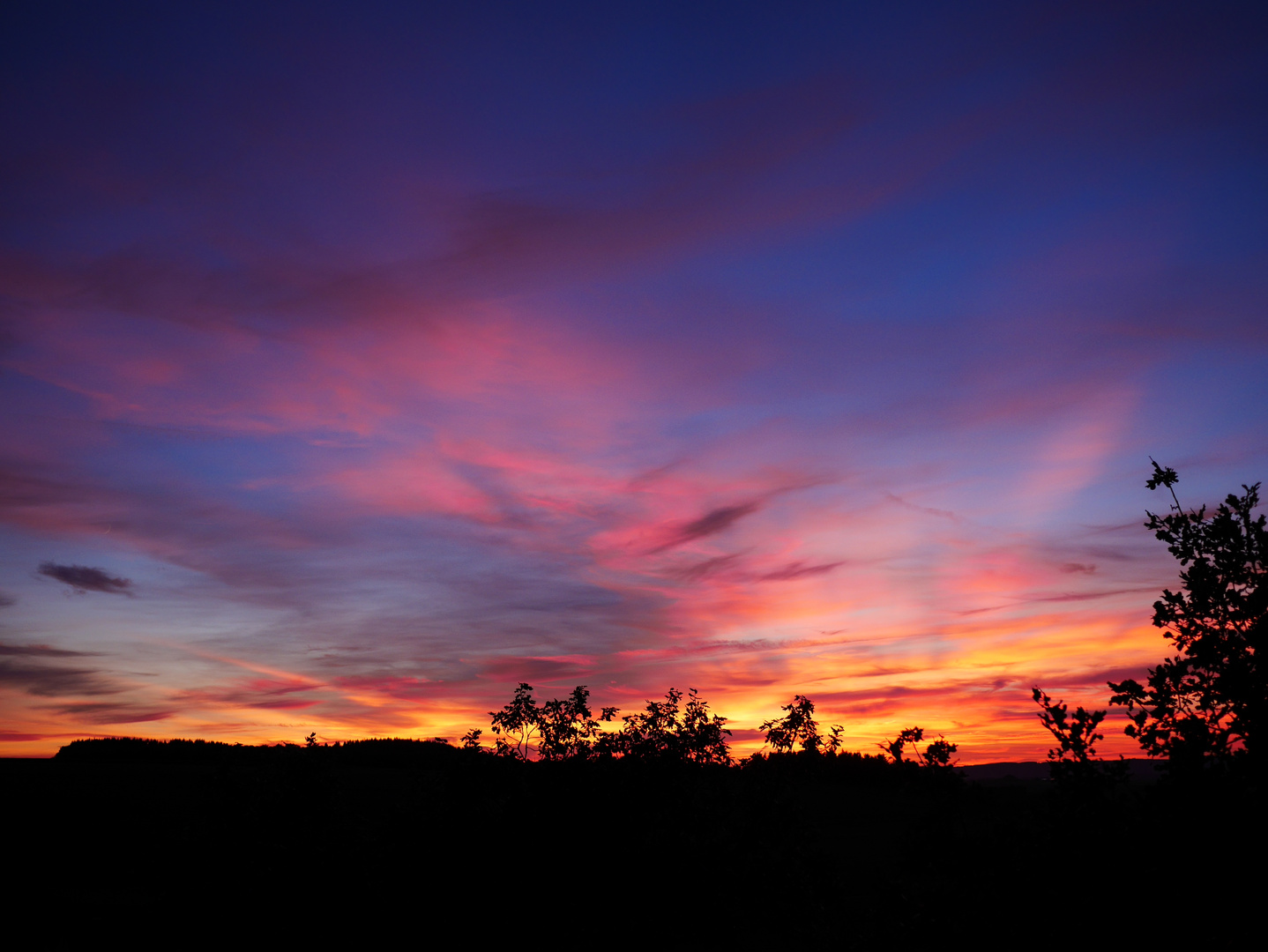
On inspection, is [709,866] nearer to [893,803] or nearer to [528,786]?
[528,786]

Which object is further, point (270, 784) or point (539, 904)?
point (270, 784)

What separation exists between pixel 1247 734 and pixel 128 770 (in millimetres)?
87024

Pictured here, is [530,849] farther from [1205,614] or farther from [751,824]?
[1205,614]

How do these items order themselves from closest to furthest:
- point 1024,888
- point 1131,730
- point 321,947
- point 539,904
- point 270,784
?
point 1024,888
point 1131,730
point 321,947
point 539,904
point 270,784

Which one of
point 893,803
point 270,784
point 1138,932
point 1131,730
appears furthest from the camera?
point 893,803

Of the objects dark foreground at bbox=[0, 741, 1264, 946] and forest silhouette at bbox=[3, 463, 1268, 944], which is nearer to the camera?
forest silhouette at bbox=[3, 463, 1268, 944]

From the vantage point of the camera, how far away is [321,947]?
18.4 metres

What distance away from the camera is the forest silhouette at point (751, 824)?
8828mm

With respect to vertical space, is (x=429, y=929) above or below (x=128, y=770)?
below

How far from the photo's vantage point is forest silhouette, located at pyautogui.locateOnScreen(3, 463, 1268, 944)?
8828mm

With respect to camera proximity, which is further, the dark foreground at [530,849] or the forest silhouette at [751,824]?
the dark foreground at [530,849]

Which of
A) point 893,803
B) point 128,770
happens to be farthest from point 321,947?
point 893,803

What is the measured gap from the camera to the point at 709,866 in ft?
62.5

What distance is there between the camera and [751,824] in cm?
2019
